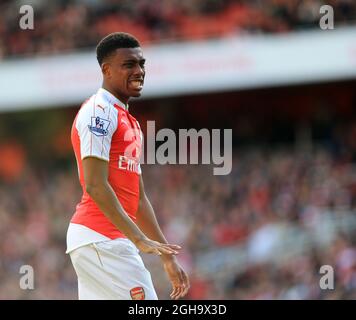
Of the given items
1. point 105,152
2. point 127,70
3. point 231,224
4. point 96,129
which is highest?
point 231,224

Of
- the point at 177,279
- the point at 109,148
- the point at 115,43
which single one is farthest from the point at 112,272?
the point at 115,43

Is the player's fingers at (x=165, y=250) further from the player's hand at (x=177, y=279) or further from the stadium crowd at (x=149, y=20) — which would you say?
the stadium crowd at (x=149, y=20)

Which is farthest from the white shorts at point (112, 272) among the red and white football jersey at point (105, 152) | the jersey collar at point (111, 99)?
the jersey collar at point (111, 99)

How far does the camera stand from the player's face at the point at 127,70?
244 inches

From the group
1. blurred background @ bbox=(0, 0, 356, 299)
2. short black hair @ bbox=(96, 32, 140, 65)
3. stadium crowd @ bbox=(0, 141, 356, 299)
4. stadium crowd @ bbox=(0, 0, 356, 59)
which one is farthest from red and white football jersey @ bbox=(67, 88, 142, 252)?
stadium crowd @ bbox=(0, 0, 356, 59)

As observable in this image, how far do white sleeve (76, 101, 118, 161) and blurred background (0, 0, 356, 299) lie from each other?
28.7ft

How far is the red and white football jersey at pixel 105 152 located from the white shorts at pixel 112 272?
0.06 metres

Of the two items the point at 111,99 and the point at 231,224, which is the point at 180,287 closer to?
the point at 111,99

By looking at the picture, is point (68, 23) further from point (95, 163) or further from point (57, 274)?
point (95, 163)

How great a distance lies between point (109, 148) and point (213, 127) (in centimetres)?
1521

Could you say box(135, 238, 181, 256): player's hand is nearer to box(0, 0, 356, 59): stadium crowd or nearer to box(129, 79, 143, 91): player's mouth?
box(129, 79, 143, 91): player's mouth

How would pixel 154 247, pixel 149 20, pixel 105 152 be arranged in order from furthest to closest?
1. pixel 149 20
2. pixel 105 152
3. pixel 154 247

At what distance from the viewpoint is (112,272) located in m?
5.99
